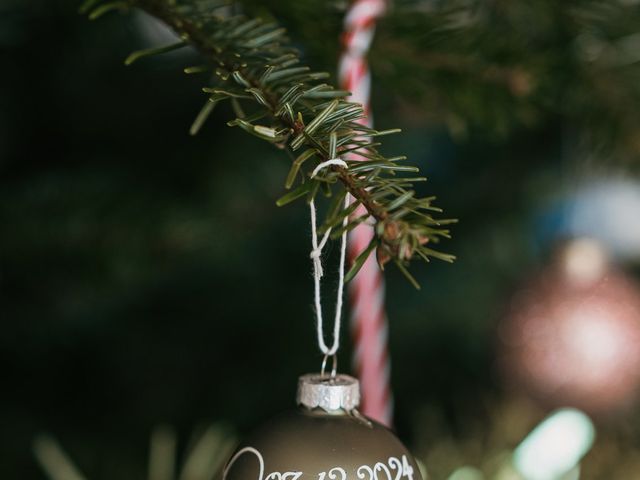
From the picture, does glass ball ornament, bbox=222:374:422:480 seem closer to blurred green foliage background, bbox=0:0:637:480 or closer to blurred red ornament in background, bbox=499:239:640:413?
blurred green foliage background, bbox=0:0:637:480

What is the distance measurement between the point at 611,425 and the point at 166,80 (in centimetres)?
53

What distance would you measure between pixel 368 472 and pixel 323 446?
0.02 metres

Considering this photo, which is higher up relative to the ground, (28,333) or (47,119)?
(47,119)

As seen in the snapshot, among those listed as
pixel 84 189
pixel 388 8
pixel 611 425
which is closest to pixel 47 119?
pixel 84 189

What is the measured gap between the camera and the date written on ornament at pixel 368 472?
0.29 metres

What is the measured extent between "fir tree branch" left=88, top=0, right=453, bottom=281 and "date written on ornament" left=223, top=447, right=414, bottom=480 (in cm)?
8

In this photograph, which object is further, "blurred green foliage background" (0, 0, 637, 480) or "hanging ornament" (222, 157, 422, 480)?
"blurred green foliage background" (0, 0, 637, 480)

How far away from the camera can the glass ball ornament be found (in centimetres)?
29

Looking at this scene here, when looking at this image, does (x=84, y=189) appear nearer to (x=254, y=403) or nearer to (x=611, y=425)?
(x=254, y=403)

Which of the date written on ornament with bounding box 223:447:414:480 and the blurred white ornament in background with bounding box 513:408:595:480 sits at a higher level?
the date written on ornament with bounding box 223:447:414:480

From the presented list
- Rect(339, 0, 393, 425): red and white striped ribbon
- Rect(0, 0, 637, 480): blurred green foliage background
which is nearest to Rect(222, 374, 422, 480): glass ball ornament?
Rect(339, 0, 393, 425): red and white striped ribbon

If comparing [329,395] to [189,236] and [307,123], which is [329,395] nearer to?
[307,123]

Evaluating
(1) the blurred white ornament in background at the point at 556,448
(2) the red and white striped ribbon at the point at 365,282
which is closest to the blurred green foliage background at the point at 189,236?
(2) the red and white striped ribbon at the point at 365,282

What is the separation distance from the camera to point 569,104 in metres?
0.56
